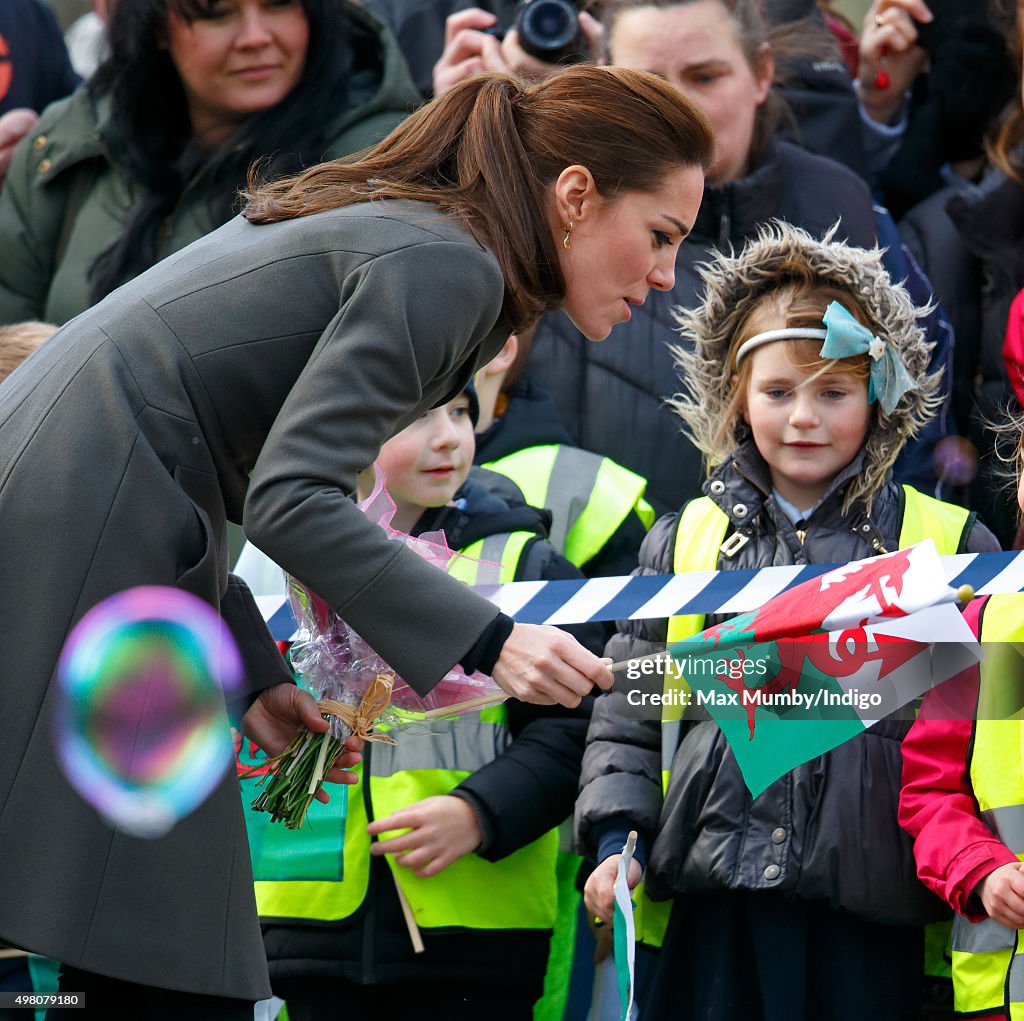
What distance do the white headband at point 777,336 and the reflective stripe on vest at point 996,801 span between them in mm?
757

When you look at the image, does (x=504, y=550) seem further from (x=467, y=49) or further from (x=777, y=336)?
(x=467, y=49)

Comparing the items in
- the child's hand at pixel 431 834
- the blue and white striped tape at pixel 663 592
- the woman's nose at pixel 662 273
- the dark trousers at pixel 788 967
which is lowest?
the dark trousers at pixel 788 967

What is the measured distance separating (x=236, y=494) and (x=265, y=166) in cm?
232

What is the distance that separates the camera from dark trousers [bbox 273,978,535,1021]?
146 inches

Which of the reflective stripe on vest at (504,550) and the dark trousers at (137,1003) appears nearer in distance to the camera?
the dark trousers at (137,1003)

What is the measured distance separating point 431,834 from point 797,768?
0.82 meters

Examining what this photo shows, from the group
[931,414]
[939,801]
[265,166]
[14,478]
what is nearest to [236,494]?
[14,478]

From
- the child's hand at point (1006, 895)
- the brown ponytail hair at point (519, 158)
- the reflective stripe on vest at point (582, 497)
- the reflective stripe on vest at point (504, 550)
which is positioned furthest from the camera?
the reflective stripe on vest at point (582, 497)

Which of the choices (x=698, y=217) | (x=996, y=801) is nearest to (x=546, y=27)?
(x=698, y=217)

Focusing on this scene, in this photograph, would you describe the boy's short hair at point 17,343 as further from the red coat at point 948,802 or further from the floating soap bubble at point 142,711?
the red coat at point 948,802

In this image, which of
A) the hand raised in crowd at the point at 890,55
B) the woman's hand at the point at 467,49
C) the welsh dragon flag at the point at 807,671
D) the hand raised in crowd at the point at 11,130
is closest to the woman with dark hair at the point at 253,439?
the welsh dragon flag at the point at 807,671

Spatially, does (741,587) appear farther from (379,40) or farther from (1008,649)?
(379,40)

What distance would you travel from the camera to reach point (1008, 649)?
3.39m

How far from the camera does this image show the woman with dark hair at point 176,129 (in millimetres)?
4859
